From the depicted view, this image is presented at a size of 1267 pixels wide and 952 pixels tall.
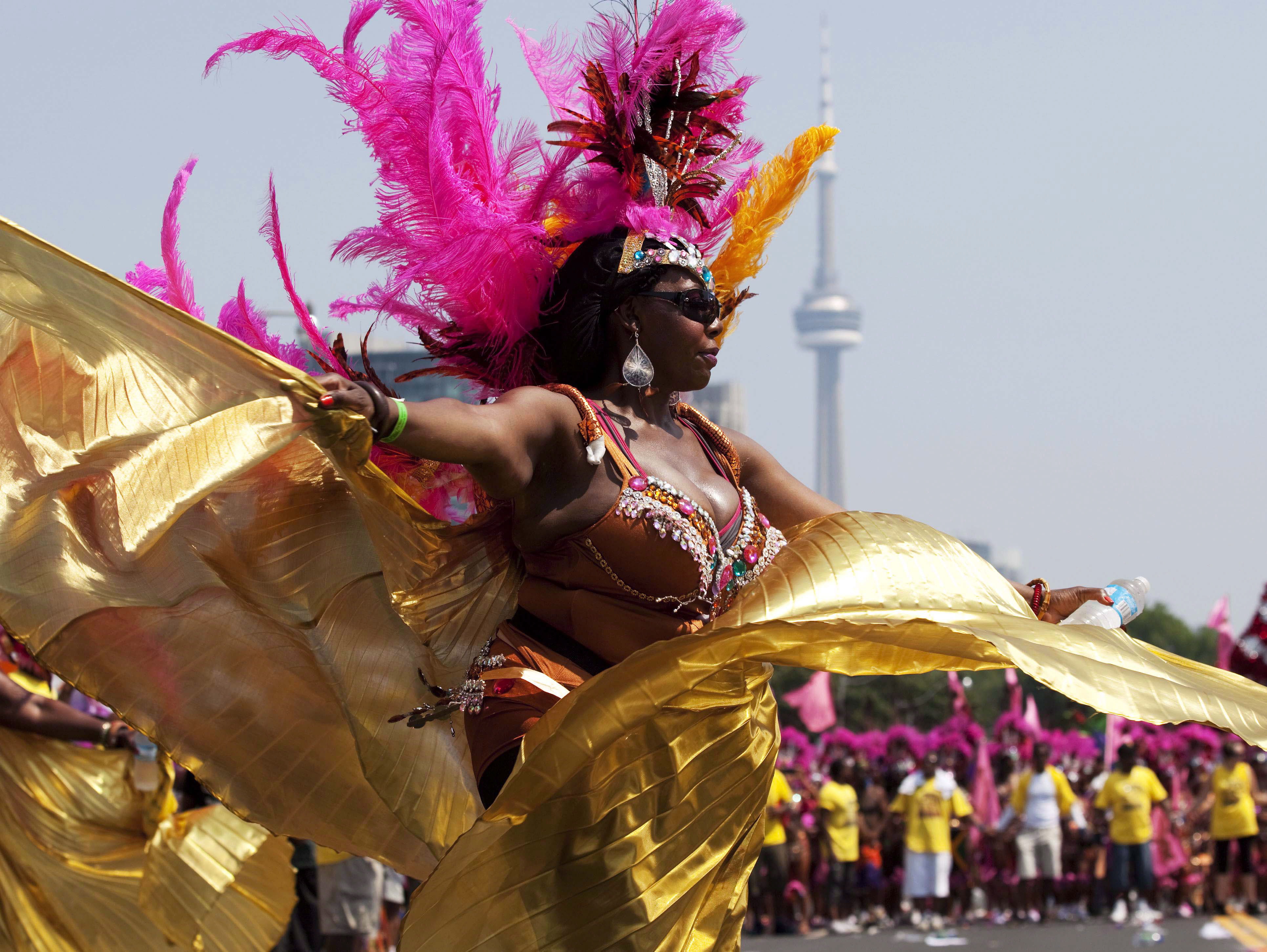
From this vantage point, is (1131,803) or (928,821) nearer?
(1131,803)

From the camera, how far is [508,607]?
11.4 feet

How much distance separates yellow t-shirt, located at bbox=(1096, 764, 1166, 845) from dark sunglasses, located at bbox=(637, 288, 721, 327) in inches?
425

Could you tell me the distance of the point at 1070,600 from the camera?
3.56 m

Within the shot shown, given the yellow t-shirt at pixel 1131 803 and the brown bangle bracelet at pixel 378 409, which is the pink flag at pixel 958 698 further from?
the brown bangle bracelet at pixel 378 409

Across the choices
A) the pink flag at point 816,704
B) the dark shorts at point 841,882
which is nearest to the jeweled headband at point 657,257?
the dark shorts at point 841,882

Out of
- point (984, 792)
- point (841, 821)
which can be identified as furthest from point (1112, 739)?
point (841, 821)

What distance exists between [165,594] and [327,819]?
693 millimetres

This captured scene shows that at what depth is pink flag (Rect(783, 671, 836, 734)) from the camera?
1762 cm

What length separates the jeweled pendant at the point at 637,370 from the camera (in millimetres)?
3428

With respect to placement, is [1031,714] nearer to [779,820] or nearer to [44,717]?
[779,820]

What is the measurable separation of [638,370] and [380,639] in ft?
2.59

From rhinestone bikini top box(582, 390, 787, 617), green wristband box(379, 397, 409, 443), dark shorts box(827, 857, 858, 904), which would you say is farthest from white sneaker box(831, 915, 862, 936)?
green wristband box(379, 397, 409, 443)

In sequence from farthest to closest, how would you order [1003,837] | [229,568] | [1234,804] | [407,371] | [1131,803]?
[1003,837], [1131,803], [1234,804], [407,371], [229,568]

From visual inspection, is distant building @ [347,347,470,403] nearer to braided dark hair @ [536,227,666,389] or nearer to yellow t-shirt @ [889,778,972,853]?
braided dark hair @ [536,227,666,389]
